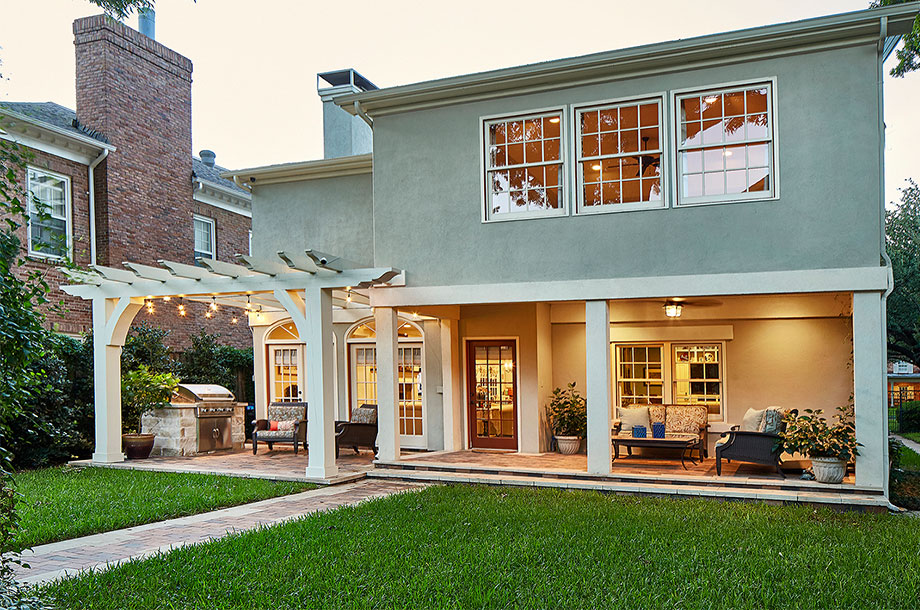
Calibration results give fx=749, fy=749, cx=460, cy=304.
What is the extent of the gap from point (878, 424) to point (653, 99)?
16.7 ft

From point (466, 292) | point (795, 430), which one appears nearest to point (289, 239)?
point (466, 292)

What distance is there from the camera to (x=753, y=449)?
10203 mm

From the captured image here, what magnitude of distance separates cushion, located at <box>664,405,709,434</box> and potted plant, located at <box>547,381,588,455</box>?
58.1 inches

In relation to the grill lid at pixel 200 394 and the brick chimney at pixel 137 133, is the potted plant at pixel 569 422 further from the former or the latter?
the brick chimney at pixel 137 133

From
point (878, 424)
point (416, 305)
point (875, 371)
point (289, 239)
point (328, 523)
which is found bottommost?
point (328, 523)

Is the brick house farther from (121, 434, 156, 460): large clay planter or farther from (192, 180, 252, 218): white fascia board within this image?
(121, 434, 156, 460): large clay planter

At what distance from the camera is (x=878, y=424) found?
9164mm

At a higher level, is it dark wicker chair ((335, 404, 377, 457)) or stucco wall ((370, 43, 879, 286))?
stucco wall ((370, 43, 879, 286))

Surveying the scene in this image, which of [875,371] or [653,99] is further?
[653,99]

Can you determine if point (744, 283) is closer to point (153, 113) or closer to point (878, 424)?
point (878, 424)

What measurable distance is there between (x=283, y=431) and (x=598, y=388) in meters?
6.39

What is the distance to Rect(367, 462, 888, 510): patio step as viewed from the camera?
29.9 feet

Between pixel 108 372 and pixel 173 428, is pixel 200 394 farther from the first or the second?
pixel 108 372

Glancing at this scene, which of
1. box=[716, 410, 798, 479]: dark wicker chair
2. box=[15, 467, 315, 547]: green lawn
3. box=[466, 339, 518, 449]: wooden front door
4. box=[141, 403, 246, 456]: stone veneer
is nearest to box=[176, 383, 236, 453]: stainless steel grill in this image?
box=[141, 403, 246, 456]: stone veneer
